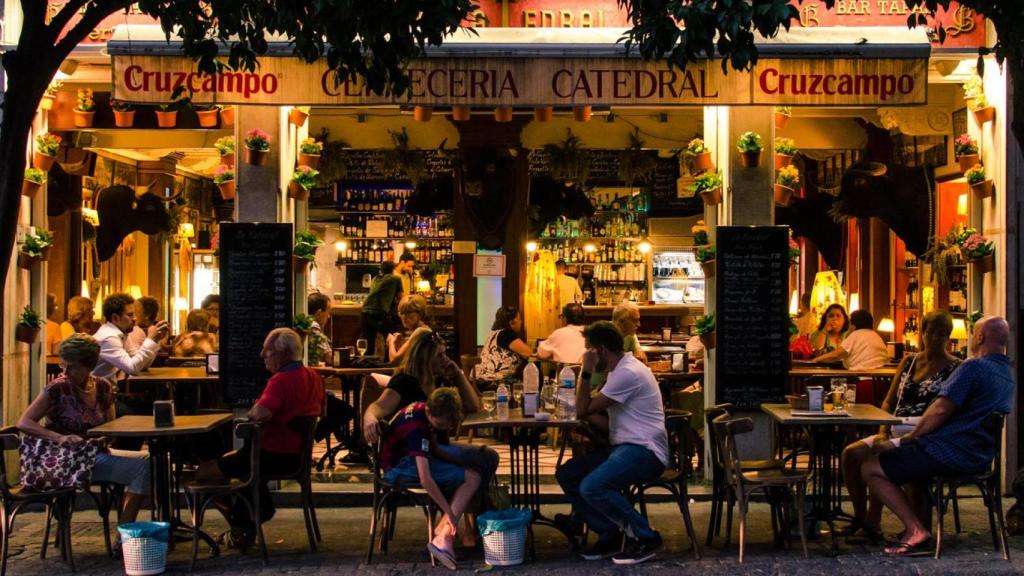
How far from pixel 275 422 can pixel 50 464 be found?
139cm

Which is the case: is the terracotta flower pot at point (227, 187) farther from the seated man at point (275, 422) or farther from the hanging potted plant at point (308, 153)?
the seated man at point (275, 422)

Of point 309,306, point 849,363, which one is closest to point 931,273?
point 849,363

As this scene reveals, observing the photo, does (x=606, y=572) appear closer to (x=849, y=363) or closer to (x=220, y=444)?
(x=220, y=444)

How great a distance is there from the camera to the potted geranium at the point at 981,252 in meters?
9.95

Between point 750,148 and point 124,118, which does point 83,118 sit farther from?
point 750,148

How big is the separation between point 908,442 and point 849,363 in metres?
3.57

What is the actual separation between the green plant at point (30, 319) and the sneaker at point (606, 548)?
502cm

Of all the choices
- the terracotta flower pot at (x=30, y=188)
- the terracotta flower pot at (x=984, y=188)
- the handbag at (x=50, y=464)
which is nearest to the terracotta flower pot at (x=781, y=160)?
the terracotta flower pot at (x=984, y=188)

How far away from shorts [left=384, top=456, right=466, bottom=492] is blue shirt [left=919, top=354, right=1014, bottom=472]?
293cm

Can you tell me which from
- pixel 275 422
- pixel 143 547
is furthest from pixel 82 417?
pixel 275 422

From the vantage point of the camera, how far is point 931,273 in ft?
44.0

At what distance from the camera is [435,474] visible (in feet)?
25.7

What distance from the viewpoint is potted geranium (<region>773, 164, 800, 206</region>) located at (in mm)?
10148

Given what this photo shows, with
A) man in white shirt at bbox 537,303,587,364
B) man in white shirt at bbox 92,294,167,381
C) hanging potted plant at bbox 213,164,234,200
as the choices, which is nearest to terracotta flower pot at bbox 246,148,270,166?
hanging potted plant at bbox 213,164,234,200
